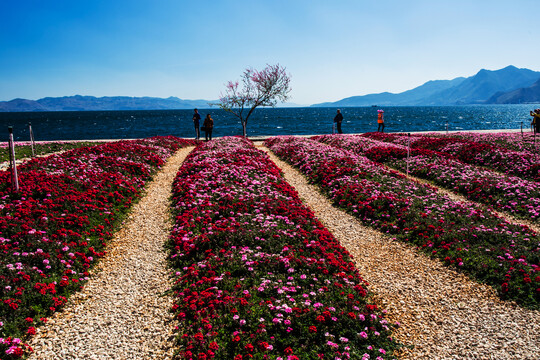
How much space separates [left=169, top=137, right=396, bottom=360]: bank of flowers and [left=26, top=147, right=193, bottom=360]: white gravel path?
473 mm

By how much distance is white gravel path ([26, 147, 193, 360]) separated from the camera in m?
6.51

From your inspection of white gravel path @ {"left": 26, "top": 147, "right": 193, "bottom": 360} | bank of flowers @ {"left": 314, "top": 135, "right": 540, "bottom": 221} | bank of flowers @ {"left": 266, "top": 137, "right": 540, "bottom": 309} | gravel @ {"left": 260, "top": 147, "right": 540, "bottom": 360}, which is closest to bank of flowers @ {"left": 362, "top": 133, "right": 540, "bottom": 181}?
bank of flowers @ {"left": 314, "top": 135, "right": 540, "bottom": 221}

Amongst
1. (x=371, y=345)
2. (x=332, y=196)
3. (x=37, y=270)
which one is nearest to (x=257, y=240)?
(x=371, y=345)

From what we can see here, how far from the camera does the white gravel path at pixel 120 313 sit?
651 cm

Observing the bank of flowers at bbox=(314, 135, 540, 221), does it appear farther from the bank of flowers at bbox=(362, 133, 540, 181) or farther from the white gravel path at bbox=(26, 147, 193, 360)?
the white gravel path at bbox=(26, 147, 193, 360)

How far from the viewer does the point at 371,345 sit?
6.48 meters

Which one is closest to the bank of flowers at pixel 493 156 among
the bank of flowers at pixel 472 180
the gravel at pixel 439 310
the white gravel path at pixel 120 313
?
the bank of flowers at pixel 472 180

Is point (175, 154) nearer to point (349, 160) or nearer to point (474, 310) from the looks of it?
point (349, 160)

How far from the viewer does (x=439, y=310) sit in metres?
8.07

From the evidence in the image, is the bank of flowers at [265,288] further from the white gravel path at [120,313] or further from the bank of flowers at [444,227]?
the bank of flowers at [444,227]

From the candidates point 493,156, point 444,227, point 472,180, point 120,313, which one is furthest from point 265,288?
point 493,156

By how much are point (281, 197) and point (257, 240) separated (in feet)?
15.3

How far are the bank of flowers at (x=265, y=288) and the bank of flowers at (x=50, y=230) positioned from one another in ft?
8.83

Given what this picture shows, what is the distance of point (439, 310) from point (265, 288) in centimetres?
455
